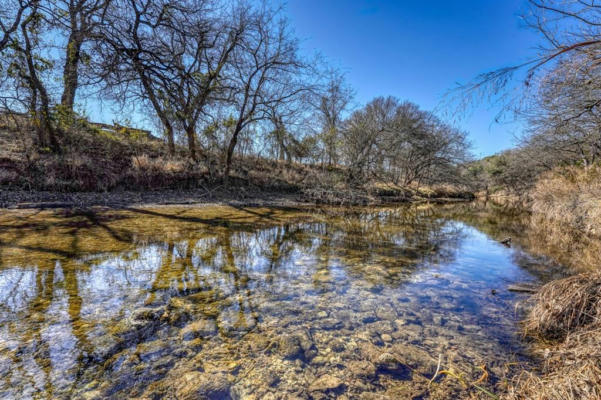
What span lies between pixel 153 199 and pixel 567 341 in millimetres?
12567

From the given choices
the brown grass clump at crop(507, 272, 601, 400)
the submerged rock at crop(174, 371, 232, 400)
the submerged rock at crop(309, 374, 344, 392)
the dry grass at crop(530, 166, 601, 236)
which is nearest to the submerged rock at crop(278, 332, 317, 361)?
the submerged rock at crop(309, 374, 344, 392)

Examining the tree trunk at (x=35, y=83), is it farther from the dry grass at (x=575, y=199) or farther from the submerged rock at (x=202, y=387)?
the dry grass at (x=575, y=199)

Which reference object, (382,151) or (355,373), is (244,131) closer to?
(382,151)

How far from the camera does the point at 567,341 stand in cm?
225

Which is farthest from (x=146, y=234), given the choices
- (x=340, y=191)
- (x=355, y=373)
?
(x=340, y=191)

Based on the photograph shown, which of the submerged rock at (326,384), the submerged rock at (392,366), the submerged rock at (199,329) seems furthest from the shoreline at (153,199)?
the submerged rock at (392,366)

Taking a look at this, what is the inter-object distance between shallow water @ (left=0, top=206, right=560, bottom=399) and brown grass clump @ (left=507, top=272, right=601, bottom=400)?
30 cm

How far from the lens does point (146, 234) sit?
20.8 ft

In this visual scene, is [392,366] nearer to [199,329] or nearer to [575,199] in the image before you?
[199,329]

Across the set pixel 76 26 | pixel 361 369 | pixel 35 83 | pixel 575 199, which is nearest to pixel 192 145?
pixel 35 83

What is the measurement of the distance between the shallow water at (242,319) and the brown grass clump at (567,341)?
0.30 m

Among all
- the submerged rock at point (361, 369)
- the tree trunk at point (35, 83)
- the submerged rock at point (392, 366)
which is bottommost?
the submerged rock at point (361, 369)

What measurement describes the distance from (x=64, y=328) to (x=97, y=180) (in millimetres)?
11203

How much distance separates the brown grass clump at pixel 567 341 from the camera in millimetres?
1504
